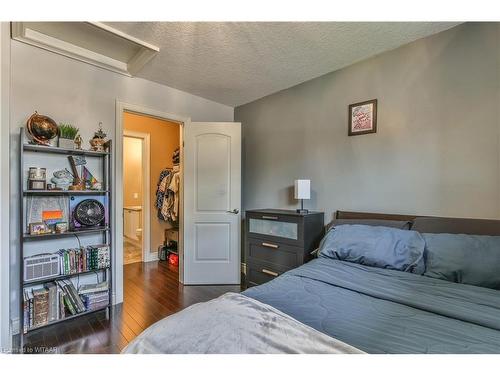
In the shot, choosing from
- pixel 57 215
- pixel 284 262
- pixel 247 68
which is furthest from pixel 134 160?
pixel 284 262

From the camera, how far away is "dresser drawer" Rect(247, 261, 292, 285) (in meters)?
2.49

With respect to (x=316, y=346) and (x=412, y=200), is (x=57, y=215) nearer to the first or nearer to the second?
(x=316, y=346)

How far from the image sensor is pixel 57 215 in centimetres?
215

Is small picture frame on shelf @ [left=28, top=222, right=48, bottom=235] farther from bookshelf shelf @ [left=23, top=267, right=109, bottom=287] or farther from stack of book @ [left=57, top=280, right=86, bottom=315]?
stack of book @ [left=57, top=280, right=86, bottom=315]

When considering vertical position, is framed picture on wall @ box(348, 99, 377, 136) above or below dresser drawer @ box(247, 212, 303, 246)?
above

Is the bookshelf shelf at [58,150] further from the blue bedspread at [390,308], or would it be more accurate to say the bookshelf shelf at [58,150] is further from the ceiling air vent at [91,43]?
the blue bedspread at [390,308]

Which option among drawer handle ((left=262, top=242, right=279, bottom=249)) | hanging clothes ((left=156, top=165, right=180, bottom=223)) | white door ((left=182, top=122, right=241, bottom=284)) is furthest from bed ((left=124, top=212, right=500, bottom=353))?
hanging clothes ((left=156, top=165, right=180, bottom=223))

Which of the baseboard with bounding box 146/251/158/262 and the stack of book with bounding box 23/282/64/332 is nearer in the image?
the stack of book with bounding box 23/282/64/332

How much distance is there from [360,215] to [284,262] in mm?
854

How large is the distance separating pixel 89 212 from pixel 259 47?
2.11 metres

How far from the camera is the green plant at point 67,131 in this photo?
2.15m

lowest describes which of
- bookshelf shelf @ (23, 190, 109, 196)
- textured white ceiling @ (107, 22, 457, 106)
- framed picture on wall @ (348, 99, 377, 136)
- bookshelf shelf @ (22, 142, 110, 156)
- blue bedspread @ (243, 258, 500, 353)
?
blue bedspread @ (243, 258, 500, 353)

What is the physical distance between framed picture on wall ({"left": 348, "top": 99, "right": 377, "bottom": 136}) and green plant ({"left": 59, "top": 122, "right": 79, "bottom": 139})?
8.46ft

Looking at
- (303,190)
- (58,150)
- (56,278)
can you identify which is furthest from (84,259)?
(303,190)
